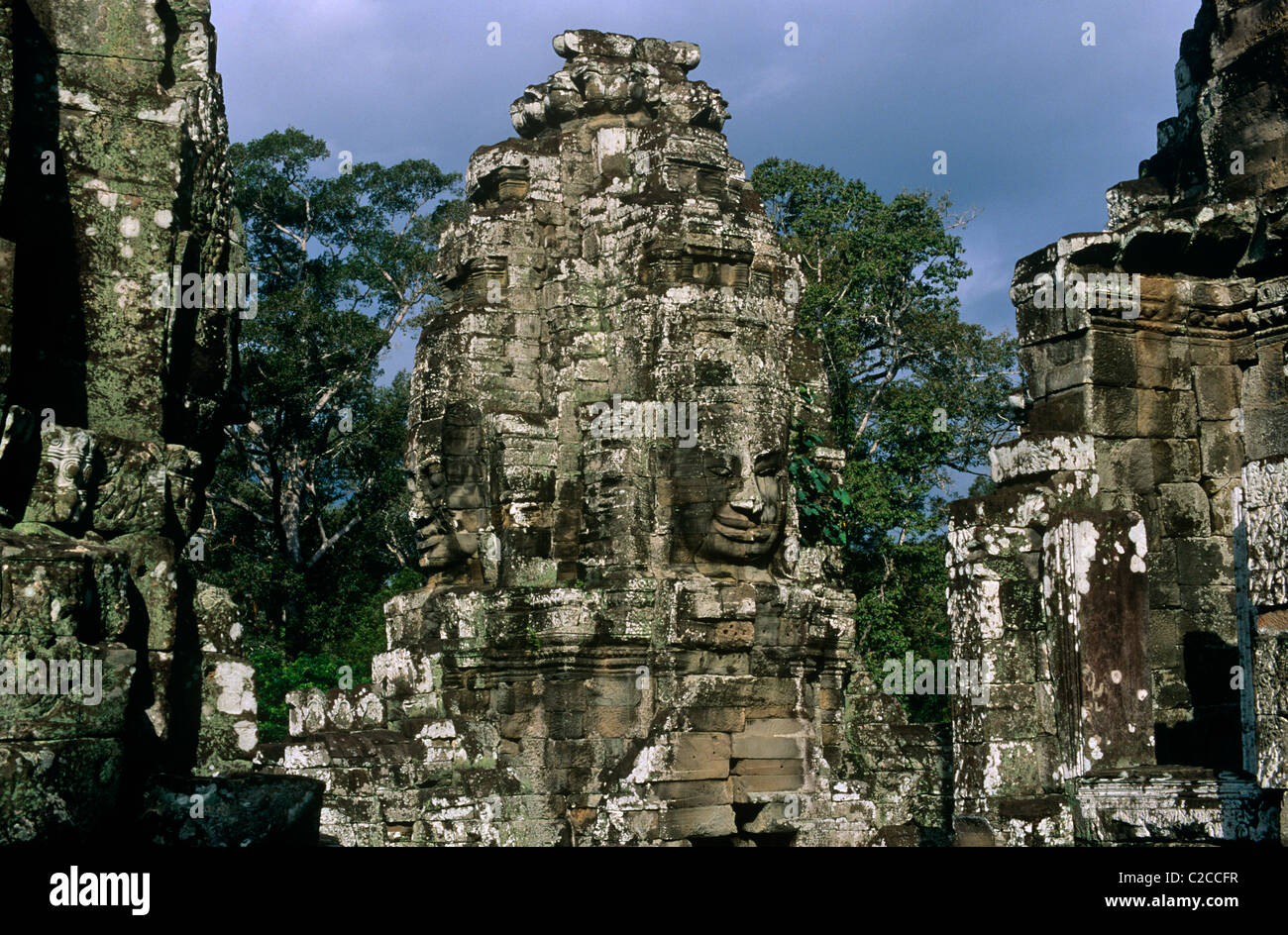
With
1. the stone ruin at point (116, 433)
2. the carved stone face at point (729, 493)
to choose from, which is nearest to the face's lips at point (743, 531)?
the carved stone face at point (729, 493)

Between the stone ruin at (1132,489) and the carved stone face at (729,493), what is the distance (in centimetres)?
347

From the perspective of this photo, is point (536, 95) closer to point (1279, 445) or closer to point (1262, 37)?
point (1262, 37)

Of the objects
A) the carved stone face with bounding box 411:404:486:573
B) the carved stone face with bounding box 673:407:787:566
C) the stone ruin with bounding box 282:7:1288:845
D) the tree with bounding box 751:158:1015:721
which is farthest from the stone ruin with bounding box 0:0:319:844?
the tree with bounding box 751:158:1015:721

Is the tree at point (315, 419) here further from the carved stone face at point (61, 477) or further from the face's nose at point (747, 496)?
the carved stone face at point (61, 477)

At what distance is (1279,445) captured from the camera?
8547mm

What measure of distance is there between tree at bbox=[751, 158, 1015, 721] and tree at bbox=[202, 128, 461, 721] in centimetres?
865

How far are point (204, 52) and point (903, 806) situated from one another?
9.34 meters

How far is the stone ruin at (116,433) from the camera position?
4.32m

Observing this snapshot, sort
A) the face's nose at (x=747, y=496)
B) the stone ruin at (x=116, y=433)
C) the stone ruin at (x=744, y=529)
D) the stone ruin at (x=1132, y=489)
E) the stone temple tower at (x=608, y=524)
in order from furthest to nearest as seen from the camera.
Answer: the face's nose at (x=747, y=496)
the stone temple tower at (x=608, y=524)
the stone ruin at (x=744, y=529)
the stone ruin at (x=1132, y=489)
the stone ruin at (x=116, y=433)

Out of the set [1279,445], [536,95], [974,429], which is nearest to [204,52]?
[1279,445]

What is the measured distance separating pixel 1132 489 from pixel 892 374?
62.7 ft

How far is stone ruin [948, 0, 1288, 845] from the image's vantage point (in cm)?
823

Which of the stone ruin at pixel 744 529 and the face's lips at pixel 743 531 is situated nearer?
the stone ruin at pixel 744 529

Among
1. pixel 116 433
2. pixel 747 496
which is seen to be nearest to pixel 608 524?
pixel 747 496
